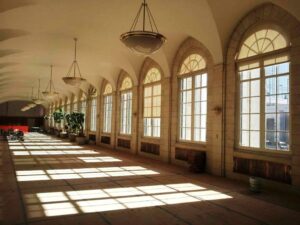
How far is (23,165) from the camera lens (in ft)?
32.8

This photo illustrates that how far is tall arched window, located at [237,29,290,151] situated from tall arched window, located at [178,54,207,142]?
176 cm

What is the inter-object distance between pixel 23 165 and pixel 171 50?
21.5 feet

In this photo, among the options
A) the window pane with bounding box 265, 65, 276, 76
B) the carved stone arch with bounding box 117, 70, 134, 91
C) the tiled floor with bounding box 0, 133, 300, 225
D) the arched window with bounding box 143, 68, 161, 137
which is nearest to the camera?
the tiled floor with bounding box 0, 133, 300, 225

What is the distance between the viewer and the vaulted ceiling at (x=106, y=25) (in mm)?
8055

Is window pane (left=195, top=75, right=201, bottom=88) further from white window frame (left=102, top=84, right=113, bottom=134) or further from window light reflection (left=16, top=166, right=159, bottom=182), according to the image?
white window frame (left=102, top=84, right=113, bottom=134)

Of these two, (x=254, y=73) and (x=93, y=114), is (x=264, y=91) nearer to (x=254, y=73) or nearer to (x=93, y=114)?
Answer: (x=254, y=73)

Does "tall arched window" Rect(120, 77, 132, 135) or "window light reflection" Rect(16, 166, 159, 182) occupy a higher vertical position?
"tall arched window" Rect(120, 77, 132, 135)

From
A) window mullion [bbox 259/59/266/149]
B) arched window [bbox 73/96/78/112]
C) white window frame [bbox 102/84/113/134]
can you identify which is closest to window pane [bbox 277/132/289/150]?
window mullion [bbox 259/59/266/149]

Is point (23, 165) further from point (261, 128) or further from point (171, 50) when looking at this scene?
point (261, 128)

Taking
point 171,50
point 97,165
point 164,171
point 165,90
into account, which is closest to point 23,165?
point 97,165

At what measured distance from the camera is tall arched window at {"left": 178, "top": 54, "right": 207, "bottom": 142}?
32.9 feet

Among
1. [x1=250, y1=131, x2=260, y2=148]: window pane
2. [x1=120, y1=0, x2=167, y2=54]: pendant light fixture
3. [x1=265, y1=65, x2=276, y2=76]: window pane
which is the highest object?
[x1=120, y1=0, x2=167, y2=54]: pendant light fixture

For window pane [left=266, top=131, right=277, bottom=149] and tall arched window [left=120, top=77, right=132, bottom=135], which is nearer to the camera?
window pane [left=266, top=131, right=277, bottom=149]

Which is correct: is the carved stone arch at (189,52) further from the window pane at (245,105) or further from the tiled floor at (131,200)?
the tiled floor at (131,200)
